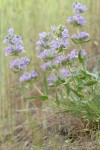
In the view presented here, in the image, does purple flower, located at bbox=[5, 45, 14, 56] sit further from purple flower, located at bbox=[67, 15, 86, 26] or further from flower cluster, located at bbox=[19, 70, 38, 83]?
purple flower, located at bbox=[67, 15, 86, 26]

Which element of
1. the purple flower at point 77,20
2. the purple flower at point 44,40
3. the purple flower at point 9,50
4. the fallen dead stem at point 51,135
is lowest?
the fallen dead stem at point 51,135

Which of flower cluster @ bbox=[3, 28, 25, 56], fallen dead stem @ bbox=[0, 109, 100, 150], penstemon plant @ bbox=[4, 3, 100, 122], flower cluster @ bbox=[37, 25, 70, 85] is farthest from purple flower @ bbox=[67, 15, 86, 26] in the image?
fallen dead stem @ bbox=[0, 109, 100, 150]

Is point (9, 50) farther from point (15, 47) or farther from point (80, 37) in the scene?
point (80, 37)

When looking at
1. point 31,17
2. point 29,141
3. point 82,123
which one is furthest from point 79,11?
point 31,17

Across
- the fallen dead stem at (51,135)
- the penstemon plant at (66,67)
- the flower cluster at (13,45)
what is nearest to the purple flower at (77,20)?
the penstemon plant at (66,67)

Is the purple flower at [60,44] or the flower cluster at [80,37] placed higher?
the flower cluster at [80,37]

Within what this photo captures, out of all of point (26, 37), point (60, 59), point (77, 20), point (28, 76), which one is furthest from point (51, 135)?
point (26, 37)

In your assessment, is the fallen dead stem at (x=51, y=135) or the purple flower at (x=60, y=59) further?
the fallen dead stem at (x=51, y=135)

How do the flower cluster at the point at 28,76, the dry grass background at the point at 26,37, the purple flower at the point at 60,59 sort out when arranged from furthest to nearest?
the dry grass background at the point at 26,37 → the flower cluster at the point at 28,76 → the purple flower at the point at 60,59

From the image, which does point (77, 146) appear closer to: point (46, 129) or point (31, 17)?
point (46, 129)

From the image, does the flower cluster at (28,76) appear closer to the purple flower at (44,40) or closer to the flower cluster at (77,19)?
the purple flower at (44,40)
